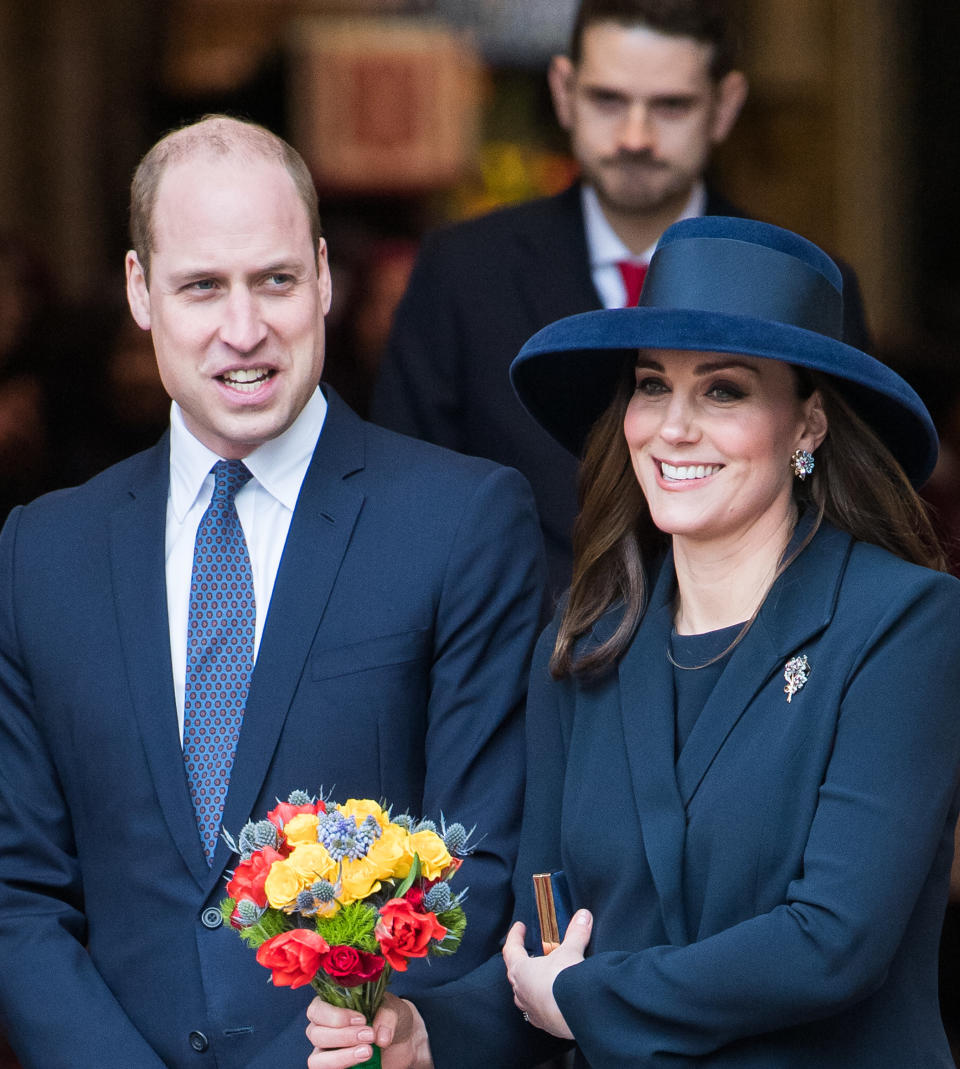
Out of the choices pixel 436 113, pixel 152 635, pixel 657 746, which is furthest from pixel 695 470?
pixel 436 113

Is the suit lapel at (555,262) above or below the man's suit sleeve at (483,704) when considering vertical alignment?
above

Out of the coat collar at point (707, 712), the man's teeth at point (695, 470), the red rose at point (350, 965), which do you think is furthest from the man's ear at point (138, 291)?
the red rose at point (350, 965)

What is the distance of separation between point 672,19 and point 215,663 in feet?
6.19

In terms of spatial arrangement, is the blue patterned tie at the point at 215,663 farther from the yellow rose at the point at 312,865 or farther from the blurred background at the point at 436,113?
the blurred background at the point at 436,113

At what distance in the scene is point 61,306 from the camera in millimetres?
5387

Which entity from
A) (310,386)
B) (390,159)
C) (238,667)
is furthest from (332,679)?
(390,159)

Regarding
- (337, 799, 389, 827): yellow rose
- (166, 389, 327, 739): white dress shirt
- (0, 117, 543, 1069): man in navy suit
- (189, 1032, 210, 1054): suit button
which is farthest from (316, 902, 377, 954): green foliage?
(166, 389, 327, 739): white dress shirt

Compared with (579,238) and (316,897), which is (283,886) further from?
(579,238)

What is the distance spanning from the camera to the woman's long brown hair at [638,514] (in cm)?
275

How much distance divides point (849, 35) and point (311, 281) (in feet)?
21.1

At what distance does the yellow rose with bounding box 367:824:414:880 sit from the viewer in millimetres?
2424

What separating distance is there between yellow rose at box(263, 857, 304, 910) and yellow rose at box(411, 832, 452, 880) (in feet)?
0.54

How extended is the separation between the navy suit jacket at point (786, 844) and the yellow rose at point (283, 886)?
17.4 inches

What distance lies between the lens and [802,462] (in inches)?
109
